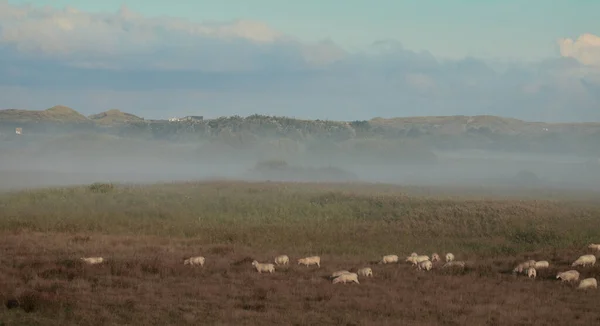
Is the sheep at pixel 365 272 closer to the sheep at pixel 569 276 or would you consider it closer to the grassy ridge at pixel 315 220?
the sheep at pixel 569 276

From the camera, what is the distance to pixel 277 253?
31.6 meters

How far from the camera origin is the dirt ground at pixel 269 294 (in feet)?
57.4

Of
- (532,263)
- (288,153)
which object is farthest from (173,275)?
(288,153)

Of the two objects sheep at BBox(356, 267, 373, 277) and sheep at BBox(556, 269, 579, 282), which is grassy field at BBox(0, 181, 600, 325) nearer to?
sheep at BBox(356, 267, 373, 277)

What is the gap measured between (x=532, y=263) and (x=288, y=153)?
146125mm

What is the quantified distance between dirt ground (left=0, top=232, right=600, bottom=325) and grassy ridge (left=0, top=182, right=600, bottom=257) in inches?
348

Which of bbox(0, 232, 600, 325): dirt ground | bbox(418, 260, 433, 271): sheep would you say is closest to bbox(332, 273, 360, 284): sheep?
bbox(0, 232, 600, 325): dirt ground

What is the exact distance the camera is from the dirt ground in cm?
1750

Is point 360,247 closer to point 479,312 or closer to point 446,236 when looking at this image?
point 446,236

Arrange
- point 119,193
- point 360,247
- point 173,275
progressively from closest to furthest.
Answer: point 173,275 → point 360,247 → point 119,193

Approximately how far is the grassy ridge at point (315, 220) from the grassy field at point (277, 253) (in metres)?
0.13

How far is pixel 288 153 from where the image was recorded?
17050cm

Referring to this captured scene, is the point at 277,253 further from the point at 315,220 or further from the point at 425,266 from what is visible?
the point at 315,220

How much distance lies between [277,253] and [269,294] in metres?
11.4
